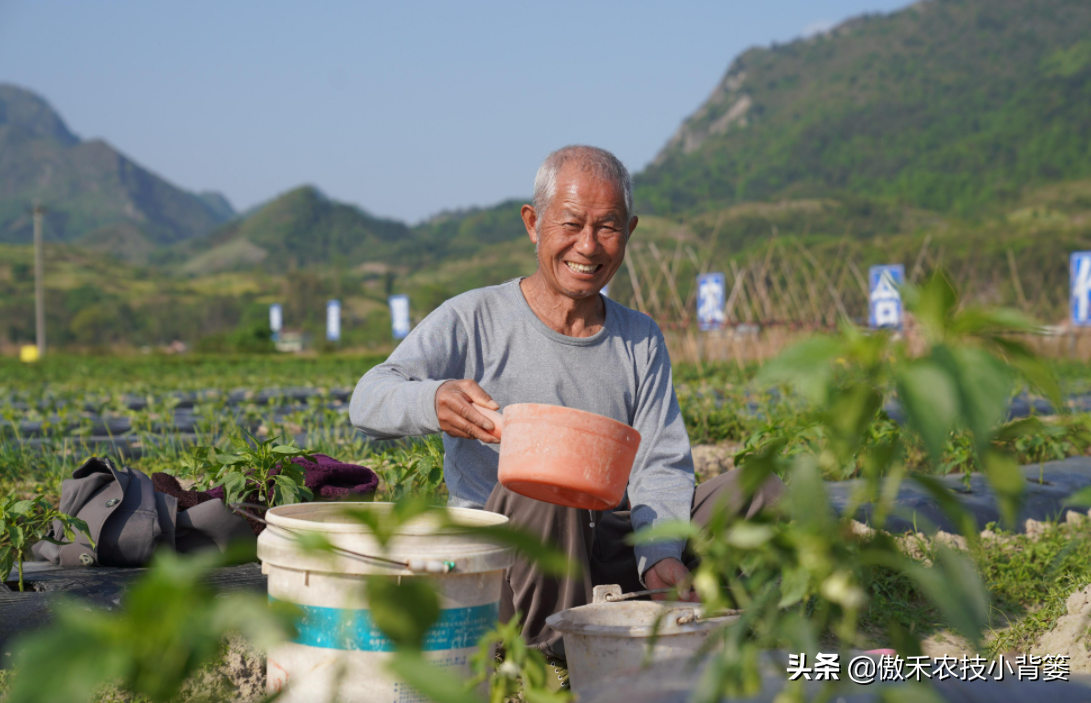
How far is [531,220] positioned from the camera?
227cm

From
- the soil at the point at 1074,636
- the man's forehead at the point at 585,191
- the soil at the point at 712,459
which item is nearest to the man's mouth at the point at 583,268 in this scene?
the man's forehead at the point at 585,191

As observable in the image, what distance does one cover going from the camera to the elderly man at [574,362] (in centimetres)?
187

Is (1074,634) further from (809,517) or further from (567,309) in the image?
(809,517)

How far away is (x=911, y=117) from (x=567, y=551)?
101m

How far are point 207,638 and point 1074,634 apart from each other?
75.2 inches

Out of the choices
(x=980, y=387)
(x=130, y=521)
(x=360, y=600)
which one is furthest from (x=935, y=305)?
(x=130, y=521)

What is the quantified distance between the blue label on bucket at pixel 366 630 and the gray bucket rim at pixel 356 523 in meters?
0.10

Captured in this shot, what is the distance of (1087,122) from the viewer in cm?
7500

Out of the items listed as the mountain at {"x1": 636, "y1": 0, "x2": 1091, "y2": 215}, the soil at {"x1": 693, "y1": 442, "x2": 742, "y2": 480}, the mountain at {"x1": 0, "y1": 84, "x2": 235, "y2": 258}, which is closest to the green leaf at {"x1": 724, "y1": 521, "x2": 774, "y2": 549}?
the soil at {"x1": 693, "y1": 442, "x2": 742, "y2": 480}

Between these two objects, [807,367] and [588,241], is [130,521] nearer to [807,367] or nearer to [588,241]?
[588,241]

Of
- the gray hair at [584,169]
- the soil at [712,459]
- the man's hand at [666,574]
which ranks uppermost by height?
the gray hair at [584,169]

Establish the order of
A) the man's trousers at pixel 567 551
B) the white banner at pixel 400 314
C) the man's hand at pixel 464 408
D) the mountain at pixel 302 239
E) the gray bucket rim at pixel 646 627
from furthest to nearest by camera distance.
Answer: the mountain at pixel 302 239 → the white banner at pixel 400 314 → the man's trousers at pixel 567 551 → the man's hand at pixel 464 408 → the gray bucket rim at pixel 646 627

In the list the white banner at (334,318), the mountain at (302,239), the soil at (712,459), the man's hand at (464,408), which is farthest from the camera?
the mountain at (302,239)

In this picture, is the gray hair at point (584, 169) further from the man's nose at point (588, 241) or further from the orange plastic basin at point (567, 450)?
the orange plastic basin at point (567, 450)
